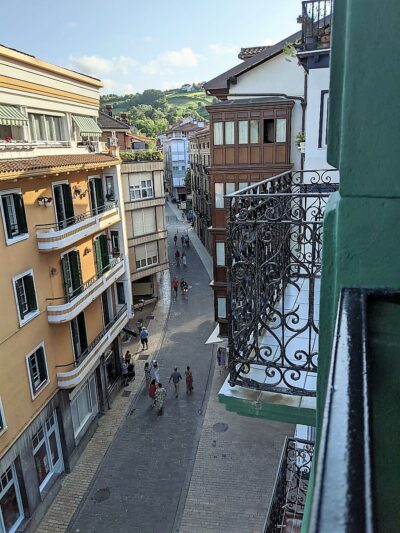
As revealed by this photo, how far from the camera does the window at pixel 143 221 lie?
96.7 feet

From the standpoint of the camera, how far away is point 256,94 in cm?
2453

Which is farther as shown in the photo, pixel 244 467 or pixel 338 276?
pixel 244 467

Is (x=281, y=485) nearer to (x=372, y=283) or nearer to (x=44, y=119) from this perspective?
(x=372, y=283)

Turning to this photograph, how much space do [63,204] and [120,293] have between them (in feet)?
23.9

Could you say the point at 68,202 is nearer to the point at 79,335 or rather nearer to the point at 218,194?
the point at 79,335

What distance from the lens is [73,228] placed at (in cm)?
1611

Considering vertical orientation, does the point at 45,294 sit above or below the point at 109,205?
below

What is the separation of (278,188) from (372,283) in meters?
7.23

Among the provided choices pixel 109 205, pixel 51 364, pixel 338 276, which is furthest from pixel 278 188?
pixel 109 205

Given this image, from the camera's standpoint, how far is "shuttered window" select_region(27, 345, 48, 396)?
14375 millimetres

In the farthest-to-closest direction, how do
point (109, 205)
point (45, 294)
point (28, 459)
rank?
1. point (109, 205)
2. point (45, 294)
3. point (28, 459)

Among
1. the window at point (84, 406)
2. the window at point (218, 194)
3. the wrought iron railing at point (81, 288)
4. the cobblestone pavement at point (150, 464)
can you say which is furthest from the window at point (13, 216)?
the window at point (218, 194)

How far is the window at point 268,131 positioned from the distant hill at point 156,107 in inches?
3933

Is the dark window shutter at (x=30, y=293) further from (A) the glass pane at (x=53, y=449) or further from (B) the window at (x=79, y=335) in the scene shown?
(A) the glass pane at (x=53, y=449)
